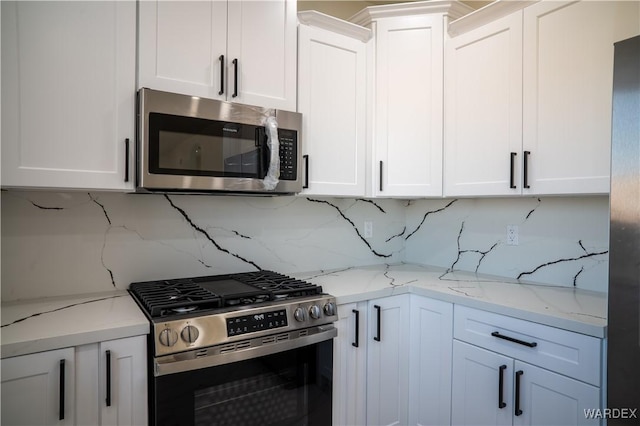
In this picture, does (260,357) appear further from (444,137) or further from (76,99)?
(444,137)

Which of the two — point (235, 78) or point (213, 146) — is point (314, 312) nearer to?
point (213, 146)

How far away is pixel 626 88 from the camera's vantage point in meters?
1.13

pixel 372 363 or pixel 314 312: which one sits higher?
pixel 314 312

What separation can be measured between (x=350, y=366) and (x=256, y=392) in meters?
0.50

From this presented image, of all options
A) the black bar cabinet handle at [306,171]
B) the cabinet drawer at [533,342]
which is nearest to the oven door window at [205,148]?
the black bar cabinet handle at [306,171]

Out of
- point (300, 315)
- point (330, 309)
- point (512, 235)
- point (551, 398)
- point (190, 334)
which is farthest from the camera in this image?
point (512, 235)

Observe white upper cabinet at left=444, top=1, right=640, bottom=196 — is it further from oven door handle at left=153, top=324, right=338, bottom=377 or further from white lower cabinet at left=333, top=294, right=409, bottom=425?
oven door handle at left=153, top=324, right=338, bottom=377

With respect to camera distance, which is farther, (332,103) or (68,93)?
(332,103)

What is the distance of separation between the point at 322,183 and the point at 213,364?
1.06m

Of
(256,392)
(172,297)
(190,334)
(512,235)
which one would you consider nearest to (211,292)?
(172,297)

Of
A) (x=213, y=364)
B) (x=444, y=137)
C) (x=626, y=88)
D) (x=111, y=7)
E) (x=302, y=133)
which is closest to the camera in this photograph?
(x=626, y=88)

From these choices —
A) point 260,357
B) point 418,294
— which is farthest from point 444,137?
point 260,357

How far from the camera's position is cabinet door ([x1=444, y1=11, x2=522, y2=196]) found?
1.89 metres

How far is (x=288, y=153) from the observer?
1897mm
